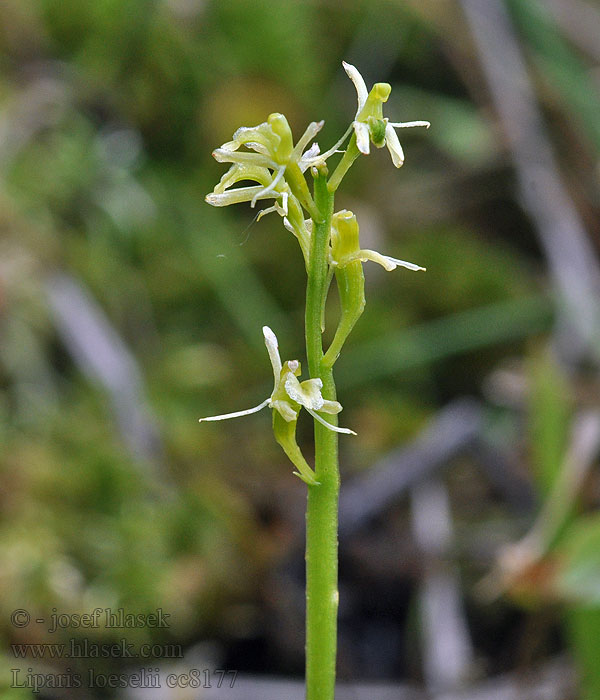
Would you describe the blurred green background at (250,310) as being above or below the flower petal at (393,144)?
below

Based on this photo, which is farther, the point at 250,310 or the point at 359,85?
the point at 250,310

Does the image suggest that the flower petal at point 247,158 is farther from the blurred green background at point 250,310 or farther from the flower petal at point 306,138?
the blurred green background at point 250,310

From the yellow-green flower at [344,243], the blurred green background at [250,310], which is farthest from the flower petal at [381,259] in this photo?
the blurred green background at [250,310]

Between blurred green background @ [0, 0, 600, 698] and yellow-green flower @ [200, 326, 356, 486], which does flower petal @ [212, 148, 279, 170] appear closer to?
yellow-green flower @ [200, 326, 356, 486]

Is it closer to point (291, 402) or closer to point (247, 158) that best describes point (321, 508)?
point (291, 402)

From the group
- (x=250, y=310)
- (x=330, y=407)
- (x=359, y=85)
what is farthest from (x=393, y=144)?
(x=250, y=310)

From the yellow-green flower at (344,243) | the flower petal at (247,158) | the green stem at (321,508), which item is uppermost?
the flower petal at (247,158)

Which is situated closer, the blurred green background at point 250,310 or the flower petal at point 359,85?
the flower petal at point 359,85
